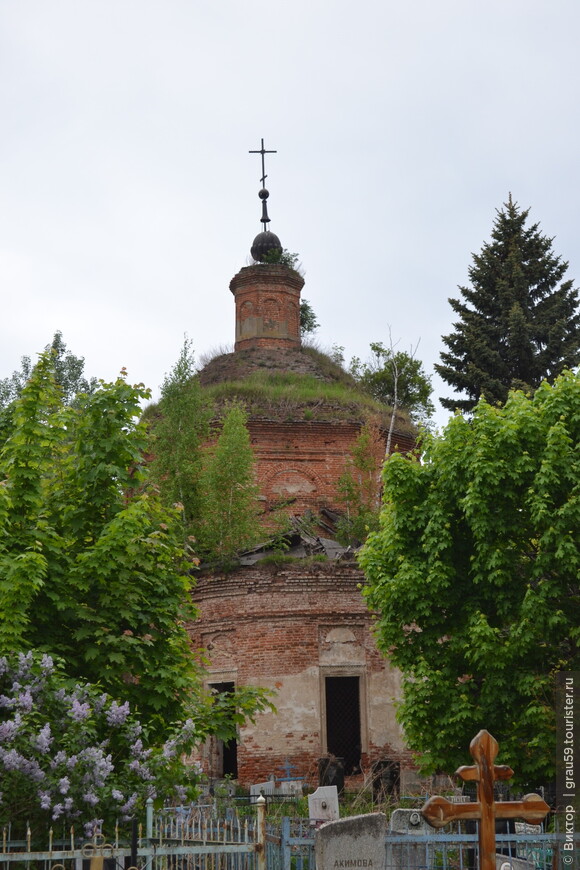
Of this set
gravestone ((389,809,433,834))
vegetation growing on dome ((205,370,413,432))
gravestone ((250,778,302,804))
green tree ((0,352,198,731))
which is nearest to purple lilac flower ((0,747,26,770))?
green tree ((0,352,198,731))

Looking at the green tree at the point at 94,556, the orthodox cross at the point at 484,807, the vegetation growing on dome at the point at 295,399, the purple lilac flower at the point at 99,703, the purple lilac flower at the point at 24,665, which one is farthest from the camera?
the vegetation growing on dome at the point at 295,399

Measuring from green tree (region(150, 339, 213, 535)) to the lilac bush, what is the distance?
1445cm

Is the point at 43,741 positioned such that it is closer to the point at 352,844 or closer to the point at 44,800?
the point at 44,800

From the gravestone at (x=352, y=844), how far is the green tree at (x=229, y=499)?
14.1 meters

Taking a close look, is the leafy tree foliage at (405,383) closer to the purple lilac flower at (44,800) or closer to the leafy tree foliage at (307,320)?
the leafy tree foliage at (307,320)

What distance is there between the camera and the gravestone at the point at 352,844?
9.34m

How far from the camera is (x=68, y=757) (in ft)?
29.7

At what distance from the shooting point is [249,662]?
2205cm

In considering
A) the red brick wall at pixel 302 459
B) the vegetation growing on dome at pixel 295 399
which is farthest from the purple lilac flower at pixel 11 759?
the vegetation growing on dome at pixel 295 399

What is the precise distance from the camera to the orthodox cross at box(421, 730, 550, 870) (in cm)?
835

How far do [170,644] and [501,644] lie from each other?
19.0 ft

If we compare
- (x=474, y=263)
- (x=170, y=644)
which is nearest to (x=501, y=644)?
(x=170, y=644)

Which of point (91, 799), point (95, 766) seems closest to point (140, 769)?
point (95, 766)

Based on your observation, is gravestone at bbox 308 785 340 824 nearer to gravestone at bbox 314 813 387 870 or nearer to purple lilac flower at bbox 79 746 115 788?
gravestone at bbox 314 813 387 870
